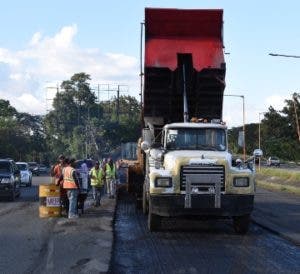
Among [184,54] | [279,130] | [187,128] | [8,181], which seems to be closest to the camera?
[187,128]

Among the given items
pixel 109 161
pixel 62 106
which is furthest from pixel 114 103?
pixel 109 161

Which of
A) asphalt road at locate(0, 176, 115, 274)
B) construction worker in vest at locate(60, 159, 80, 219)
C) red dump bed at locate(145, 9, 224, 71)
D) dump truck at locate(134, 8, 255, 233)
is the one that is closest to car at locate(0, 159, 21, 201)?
asphalt road at locate(0, 176, 115, 274)

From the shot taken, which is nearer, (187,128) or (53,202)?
(187,128)

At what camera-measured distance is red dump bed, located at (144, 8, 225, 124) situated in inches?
734

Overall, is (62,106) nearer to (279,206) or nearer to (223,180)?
(279,206)

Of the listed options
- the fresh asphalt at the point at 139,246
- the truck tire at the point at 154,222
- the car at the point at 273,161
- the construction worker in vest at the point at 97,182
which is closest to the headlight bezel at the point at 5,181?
the construction worker in vest at the point at 97,182

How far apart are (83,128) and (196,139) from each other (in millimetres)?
110160

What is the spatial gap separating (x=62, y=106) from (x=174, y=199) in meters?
118

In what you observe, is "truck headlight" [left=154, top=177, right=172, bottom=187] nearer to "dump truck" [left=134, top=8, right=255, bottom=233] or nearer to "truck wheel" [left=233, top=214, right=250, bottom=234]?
"dump truck" [left=134, top=8, right=255, bottom=233]

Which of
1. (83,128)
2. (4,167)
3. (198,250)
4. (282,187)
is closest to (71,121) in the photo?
(83,128)

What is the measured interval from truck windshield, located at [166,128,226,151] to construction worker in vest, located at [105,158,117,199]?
10.5 metres

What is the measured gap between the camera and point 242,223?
51.6 feet

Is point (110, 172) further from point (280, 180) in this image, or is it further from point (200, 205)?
point (280, 180)

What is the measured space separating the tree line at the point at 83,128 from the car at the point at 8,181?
5704 centimetres
